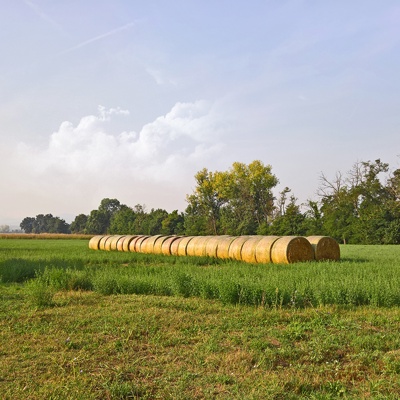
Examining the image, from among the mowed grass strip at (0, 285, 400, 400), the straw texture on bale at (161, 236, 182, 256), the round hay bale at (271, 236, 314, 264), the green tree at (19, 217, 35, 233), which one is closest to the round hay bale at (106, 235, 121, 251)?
the straw texture on bale at (161, 236, 182, 256)

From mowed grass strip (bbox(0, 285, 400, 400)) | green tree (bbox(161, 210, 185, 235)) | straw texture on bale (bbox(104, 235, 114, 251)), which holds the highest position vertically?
green tree (bbox(161, 210, 185, 235))

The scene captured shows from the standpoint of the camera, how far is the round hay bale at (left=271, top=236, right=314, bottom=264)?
14.9 meters

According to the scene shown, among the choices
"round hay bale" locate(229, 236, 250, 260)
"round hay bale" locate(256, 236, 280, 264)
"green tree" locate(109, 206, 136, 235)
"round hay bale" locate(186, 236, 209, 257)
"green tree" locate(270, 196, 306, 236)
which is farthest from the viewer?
"green tree" locate(109, 206, 136, 235)

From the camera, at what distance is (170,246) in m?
21.8

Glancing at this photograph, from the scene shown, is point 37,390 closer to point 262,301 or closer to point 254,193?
point 262,301

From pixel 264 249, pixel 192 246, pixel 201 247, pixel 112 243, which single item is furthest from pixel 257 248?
pixel 112 243

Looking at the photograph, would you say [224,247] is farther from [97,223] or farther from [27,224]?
[27,224]

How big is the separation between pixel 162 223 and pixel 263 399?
68.9 meters

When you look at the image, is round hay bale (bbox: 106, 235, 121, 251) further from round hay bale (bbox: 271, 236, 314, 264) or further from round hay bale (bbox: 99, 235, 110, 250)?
round hay bale (bbox: 271, 236, 314, 264)

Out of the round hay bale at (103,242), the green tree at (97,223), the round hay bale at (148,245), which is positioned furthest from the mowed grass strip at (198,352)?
the green tree at (97,223)

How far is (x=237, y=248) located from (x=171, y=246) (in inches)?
219

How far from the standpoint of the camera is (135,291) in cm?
926

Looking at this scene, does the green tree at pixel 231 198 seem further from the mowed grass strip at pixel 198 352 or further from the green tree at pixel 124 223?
the mowed grass strip at pixel 198 352

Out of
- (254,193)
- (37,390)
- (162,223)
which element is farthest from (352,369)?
(162,223)
